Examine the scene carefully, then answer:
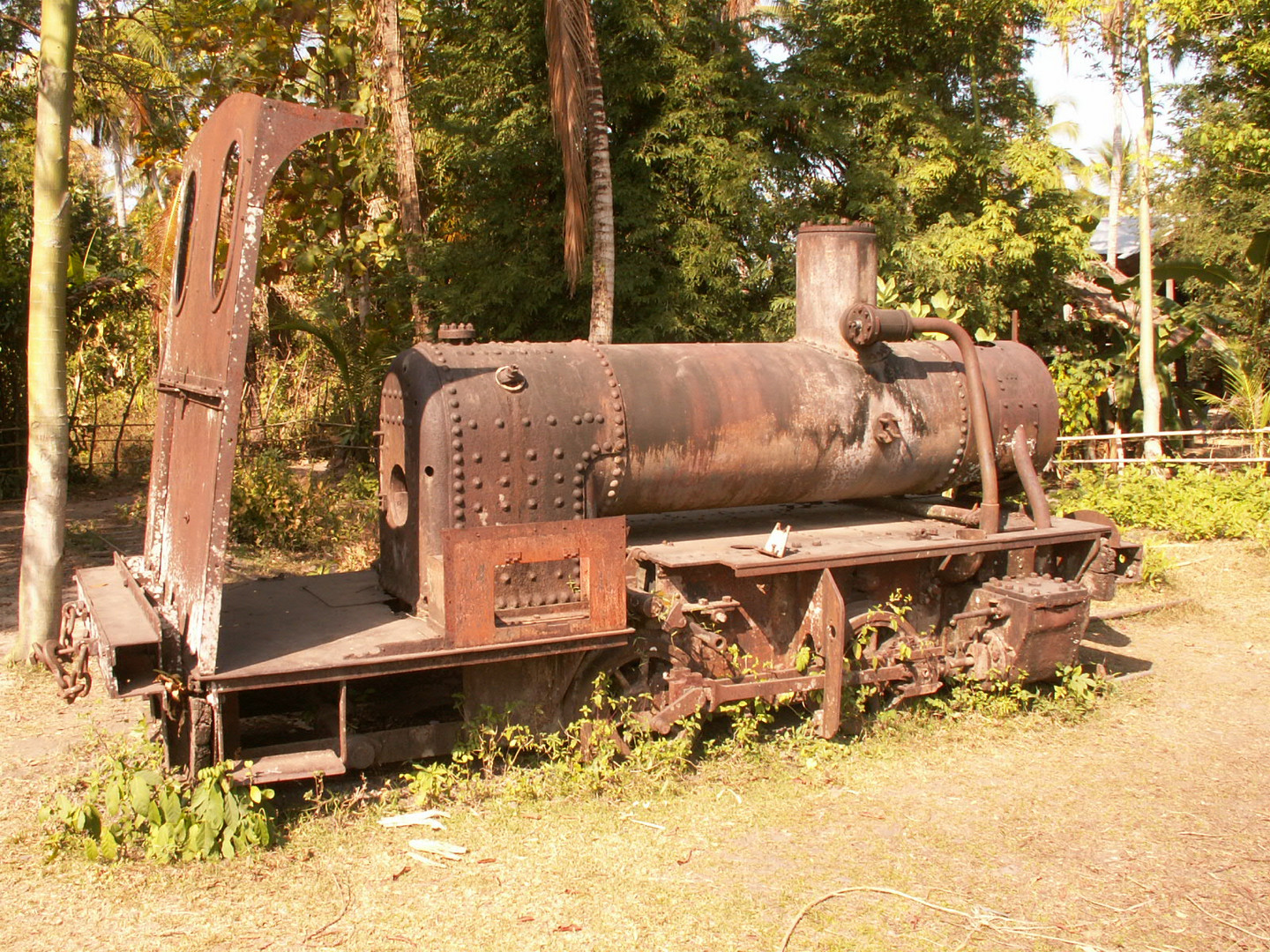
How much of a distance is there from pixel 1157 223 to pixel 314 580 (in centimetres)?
2694

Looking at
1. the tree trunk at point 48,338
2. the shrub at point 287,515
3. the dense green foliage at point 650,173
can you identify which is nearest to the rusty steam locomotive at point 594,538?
the tree trunk at point 48,338

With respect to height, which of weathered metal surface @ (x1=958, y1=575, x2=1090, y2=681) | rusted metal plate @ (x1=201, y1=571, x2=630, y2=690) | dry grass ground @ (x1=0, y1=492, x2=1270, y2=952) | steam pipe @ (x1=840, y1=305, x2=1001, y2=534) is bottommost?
dry grass ground @ (x1=0, y1=492, x2=1270, y2=952)

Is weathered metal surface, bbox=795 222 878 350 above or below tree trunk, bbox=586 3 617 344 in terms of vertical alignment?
below

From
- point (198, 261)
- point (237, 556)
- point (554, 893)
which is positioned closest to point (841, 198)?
point (237, 556)

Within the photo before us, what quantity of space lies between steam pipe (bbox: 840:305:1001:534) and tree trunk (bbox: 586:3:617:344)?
207 inches

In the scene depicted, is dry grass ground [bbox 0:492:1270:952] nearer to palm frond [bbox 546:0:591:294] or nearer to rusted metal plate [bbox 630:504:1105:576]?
rusted metal plate [bbox 630:504:1105:576]

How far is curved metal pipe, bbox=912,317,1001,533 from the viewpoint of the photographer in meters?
6.00

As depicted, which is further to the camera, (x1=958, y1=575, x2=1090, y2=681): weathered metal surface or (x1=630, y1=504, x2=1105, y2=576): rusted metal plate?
(x1=958, y1=575, x2=1090, y2=681): weathered metal surface

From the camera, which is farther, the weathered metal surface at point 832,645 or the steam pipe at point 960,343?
the steam pipe at point 960,343

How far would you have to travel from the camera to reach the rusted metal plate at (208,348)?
13.6 ft

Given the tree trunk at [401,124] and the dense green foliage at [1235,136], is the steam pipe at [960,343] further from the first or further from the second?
the dense green foliage at [1235,136]

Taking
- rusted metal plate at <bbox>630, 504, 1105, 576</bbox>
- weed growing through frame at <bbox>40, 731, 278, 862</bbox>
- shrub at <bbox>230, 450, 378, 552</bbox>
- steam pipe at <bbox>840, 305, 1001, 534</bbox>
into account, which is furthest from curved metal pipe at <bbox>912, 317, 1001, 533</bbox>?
shrub at <bbox>230, 450, 378, 552</bbox>

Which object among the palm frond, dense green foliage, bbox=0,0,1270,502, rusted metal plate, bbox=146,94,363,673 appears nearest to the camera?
rusted metal plate, bbox=146,94,363,673

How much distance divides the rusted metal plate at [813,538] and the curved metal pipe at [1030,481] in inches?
3.5
